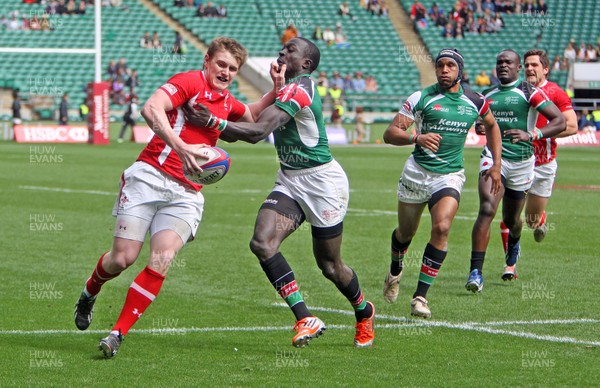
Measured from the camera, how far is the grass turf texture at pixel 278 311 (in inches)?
285

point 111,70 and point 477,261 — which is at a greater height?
point 477,261

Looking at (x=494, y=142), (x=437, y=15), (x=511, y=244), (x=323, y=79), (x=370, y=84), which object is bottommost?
(x=370, y=84)

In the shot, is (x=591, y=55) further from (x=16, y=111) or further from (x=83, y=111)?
(x=16, y=111)

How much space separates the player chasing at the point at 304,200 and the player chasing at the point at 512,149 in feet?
10.4

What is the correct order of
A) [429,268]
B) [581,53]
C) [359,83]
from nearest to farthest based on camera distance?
1. [429,268]
2. [359,83]
3. [581,53]

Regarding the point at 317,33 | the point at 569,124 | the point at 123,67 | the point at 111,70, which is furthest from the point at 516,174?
the point at 317,33

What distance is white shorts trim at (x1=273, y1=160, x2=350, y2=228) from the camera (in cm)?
829

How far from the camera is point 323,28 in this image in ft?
173

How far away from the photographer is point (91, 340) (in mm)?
8312

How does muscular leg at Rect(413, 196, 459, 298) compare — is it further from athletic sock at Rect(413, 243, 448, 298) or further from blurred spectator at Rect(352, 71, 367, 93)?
blurred spectator at Rect(352, 71, 367, 93)

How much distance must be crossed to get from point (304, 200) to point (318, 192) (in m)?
0.12

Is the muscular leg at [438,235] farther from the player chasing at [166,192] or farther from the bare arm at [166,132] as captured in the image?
the bare arm at [166,132]

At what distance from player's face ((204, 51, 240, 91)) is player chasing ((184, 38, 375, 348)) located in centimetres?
40

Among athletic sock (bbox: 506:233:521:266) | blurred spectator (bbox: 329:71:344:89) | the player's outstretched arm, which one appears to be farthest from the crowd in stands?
the player's outstretched arm
